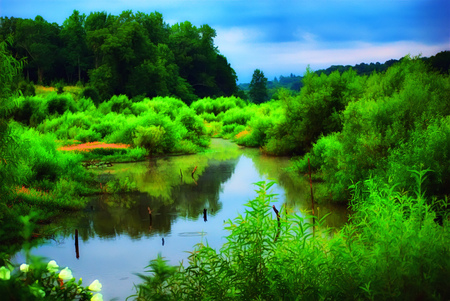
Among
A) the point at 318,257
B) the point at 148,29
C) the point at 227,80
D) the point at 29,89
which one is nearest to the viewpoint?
the point at 318,257

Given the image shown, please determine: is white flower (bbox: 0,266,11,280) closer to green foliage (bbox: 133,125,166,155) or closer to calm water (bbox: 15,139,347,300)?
calm water (bbox: 15,139,347,300)

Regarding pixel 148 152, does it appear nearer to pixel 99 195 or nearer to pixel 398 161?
pixel 99 195

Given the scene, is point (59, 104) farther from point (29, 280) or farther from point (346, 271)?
point (29, 280)

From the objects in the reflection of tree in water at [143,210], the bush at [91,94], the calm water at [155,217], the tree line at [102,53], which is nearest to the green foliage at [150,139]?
the calm water at [155,217]

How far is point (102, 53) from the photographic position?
4722 centimetres

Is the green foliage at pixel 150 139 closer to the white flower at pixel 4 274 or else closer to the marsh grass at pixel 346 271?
the marsh grass at pixel 346 271

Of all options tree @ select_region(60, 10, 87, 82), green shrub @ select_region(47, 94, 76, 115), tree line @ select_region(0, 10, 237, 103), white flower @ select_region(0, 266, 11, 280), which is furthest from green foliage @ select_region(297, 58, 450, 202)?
tree @ select_region(60, 10, 87, 82)

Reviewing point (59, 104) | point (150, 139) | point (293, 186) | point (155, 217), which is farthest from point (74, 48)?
point (155, 217)

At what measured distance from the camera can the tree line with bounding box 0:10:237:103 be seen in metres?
45.2

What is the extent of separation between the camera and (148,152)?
62.7 feet

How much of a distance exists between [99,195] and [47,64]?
3834cm

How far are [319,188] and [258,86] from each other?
56.4 meters

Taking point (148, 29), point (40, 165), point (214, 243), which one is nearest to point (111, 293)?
point (214, 243)

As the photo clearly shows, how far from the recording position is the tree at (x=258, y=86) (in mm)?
66125
